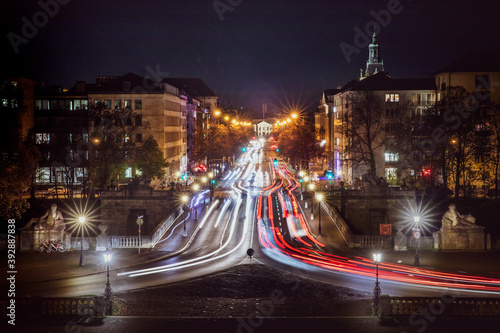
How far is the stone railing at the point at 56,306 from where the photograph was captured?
24.1 m

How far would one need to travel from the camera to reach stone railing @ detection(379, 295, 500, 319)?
23812 millimetres

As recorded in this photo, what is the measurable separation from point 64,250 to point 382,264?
21.0 meters

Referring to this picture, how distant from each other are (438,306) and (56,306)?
16.1m

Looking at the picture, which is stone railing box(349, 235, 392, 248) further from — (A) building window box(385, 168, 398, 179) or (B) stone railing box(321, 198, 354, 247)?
(A) building window box(385, 168, 398, 179)

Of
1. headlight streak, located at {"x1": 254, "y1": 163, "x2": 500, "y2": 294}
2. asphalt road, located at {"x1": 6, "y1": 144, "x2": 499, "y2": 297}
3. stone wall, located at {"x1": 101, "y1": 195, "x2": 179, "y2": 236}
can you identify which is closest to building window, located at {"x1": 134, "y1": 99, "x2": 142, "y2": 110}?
asphalt road, located at {"x1": 6, "y1": 144, "x2": 499, "y2": 297}

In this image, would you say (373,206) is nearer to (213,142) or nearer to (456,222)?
(456,222)

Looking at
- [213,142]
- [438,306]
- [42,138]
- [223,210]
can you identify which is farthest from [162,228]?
[213,142]

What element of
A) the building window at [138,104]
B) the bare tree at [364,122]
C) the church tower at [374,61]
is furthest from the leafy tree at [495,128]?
the church tower at [374,61]

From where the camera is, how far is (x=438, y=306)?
23.9 m

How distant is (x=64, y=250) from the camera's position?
3878 cm

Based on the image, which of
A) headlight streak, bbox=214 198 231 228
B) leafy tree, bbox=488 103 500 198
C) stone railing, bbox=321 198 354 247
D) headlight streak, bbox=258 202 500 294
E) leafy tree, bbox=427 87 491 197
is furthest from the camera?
leafy tree, bbox=488 103 500 198

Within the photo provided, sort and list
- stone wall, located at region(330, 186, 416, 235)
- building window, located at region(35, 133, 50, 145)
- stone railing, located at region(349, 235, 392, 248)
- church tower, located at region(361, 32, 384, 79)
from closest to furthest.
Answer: stone railing, located at region(349, 235, 392, 248) < stone wall, located at region(330, 186, 416, 235) < building window, located at region(35, 133, 50, 145) < church tower, located at region(361, 32, 384, 79)

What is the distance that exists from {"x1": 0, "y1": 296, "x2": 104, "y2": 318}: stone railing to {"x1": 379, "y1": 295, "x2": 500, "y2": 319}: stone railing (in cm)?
1201

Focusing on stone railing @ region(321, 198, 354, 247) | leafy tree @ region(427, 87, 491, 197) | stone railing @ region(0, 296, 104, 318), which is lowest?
stone railing @ region(0, 296, 104, 318)
